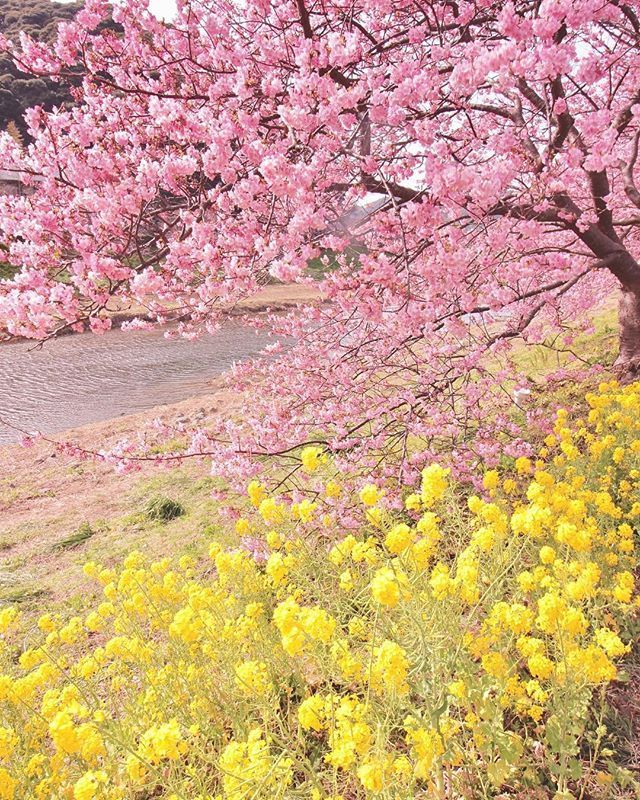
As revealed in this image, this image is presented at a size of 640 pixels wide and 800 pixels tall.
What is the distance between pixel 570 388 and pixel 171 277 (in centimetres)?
602

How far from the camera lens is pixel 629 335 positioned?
6.96 meters

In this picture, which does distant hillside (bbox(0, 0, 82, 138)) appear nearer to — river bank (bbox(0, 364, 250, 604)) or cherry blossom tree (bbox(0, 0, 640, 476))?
river bank (bbox(0, 364, 250, 604))

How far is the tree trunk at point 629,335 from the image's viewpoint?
6.67m

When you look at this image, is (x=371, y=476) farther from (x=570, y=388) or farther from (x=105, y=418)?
(x=105, y=418)

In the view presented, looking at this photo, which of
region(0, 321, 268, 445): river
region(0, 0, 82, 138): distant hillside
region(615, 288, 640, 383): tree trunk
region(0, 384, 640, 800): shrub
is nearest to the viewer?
region(0, 384, 640, 800): shrub

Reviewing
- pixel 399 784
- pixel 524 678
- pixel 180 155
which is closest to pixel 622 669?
pixel 524 678

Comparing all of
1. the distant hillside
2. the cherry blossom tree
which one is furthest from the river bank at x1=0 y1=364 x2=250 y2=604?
the distant hillside

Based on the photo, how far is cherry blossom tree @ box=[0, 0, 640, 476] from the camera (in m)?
3.78

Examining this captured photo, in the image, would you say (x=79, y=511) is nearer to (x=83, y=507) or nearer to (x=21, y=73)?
(x=83, y=507)

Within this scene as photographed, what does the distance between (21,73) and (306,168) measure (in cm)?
6000

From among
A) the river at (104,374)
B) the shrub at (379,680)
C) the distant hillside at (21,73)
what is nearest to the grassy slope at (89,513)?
the shrub at (379,680)

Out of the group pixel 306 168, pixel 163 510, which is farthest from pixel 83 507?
pixel 306 168

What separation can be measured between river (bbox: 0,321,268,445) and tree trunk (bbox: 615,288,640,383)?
13.3m

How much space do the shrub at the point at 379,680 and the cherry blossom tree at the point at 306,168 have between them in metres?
2.01
